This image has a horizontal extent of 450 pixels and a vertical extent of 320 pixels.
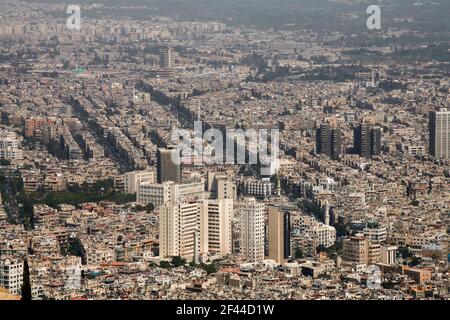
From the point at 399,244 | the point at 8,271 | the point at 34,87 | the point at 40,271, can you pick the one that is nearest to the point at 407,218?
the point at 399,244

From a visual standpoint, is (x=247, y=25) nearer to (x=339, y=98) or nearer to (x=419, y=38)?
(x=419, y=38)

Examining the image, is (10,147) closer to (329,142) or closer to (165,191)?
(329,142)

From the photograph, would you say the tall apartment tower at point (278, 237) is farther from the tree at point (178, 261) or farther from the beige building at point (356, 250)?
the tree at point (178, 261)

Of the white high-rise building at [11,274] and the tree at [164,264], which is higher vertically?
the white high-rise building at [11,274]

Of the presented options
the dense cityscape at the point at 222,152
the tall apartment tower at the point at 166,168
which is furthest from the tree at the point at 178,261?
the tall apartment tower at the point at 166,168

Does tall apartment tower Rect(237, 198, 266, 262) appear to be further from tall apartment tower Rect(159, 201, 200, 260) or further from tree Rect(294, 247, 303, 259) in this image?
tall apartment tower Rect(159, 201, 200, 260)

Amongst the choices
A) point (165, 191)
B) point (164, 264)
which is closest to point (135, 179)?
point (165, 191)
